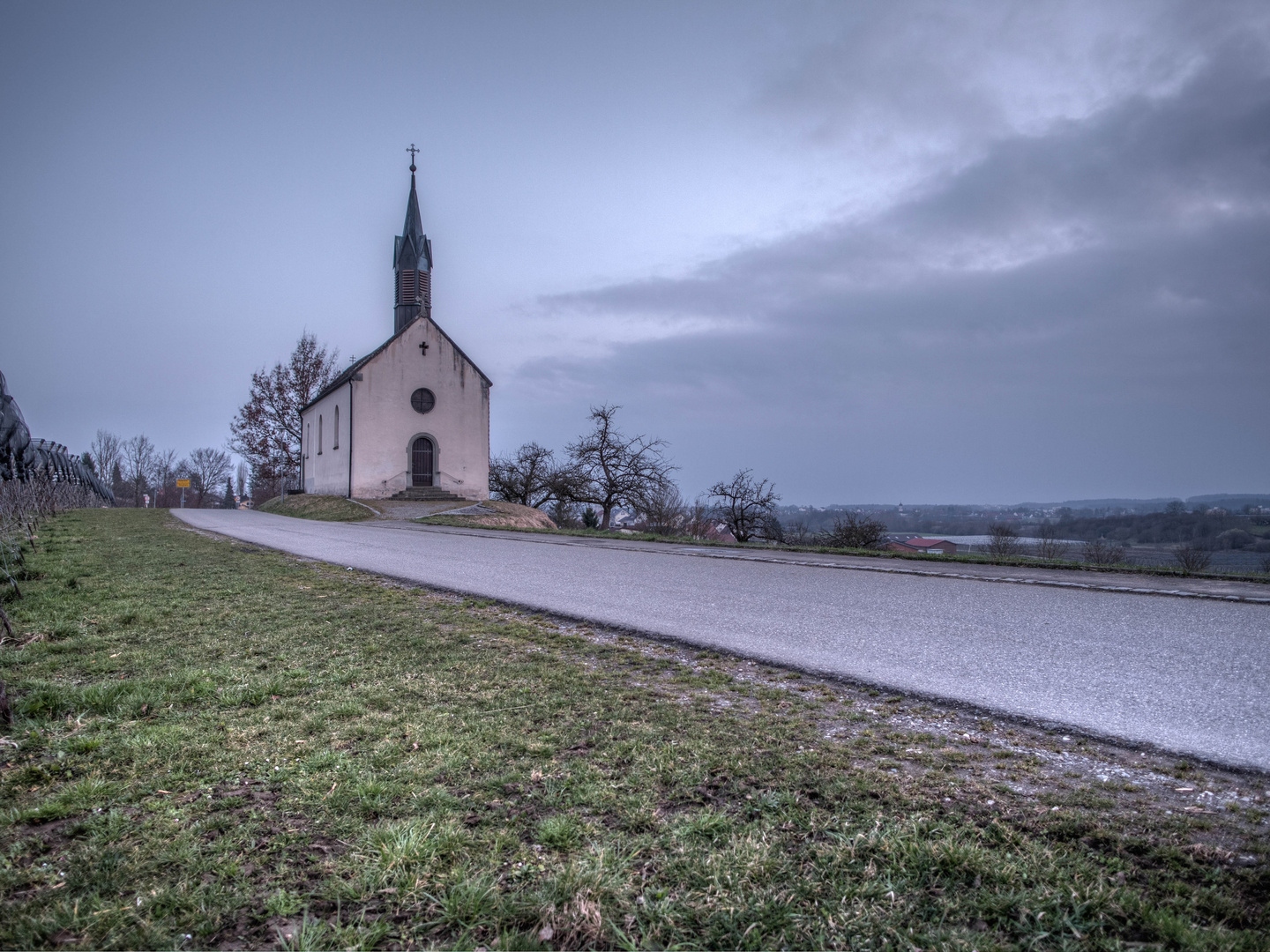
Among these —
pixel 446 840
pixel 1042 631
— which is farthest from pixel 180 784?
pixel 1042 631

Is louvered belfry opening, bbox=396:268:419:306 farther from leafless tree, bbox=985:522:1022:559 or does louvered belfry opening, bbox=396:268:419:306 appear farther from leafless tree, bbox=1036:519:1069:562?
leafless tree, bbox=1036:519:1069:562

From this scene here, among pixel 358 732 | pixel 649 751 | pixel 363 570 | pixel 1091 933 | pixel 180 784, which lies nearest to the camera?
pixel 1091 933

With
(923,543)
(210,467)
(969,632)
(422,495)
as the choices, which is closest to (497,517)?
(422,495)

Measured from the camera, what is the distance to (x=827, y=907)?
6.85ft

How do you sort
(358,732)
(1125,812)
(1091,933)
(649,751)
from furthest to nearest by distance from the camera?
(358,732) < (649,751) < (1125,812) < (1091,933)

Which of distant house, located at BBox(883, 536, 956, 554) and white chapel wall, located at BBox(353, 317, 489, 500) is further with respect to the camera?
white chapel wall, located at BBox(353, 317, 489, 500)

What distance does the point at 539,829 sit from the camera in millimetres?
2498

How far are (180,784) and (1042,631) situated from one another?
19.3 feet

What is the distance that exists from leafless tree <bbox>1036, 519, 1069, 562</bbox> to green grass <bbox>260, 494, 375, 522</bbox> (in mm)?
22751

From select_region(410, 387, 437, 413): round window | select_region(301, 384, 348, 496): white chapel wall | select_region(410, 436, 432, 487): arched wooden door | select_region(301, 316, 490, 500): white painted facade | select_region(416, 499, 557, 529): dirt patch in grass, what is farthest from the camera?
select_region(410, 436, 432, 487): arched wooden door

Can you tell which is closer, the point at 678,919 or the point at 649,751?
the point at 678,919

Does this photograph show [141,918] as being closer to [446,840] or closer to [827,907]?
[446,840]

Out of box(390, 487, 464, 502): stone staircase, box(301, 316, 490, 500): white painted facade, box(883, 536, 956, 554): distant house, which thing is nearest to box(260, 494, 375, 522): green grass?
box(301, 316, 490, 500): white painted facade

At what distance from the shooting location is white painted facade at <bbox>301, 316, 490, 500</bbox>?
113ft
